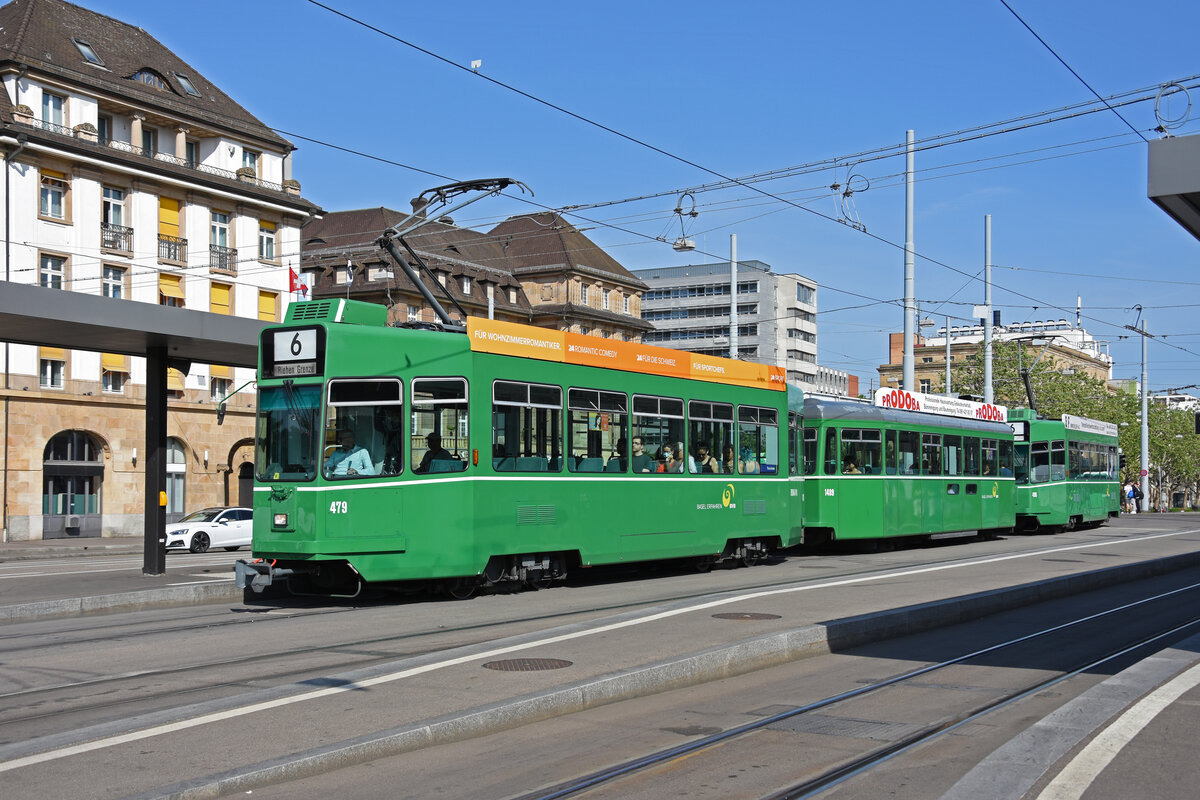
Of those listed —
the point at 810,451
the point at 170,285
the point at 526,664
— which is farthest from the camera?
the point at 170,285

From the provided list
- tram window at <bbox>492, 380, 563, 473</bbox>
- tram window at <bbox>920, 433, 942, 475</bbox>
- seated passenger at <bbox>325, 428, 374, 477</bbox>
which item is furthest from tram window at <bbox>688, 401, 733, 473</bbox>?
tram window at <bbox>920, 433, 942, 475</bbox>

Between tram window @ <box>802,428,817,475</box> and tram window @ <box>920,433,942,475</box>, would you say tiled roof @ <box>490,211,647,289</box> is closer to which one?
tram window @ <box>920,433,942,475</box>

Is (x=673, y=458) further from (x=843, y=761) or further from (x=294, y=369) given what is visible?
(x=843, y=761)

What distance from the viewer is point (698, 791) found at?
6.33 m

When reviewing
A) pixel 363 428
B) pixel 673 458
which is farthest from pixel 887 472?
pixel 363 428

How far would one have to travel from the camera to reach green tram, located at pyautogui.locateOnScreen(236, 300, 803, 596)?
Result: 47.3 ft

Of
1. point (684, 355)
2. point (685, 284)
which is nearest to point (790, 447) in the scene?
→ point (684, 355)

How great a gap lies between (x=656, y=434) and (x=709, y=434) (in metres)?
1.65

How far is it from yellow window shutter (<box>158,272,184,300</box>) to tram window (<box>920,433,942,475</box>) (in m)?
30.9

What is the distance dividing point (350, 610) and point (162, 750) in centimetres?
807

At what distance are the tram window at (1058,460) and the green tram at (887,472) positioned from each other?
6.43 meters

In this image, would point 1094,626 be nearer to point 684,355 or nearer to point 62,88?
point 684,355

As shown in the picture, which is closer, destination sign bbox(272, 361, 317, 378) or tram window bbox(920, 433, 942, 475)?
destination sign bbox(272, 361, 317, 378)

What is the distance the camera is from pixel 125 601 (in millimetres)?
15352
